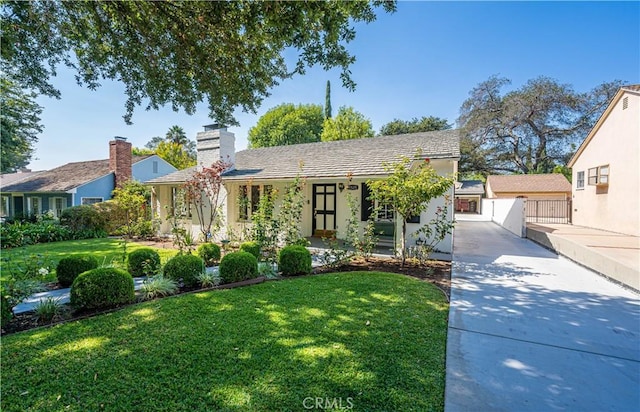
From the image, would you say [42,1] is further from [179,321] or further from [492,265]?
[492,265]

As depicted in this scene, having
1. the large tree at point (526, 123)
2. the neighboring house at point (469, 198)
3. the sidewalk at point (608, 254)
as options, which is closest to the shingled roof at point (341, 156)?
the sidewalk at point (608, 254)

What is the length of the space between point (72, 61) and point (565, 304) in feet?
36.7

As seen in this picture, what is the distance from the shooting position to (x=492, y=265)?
27.2ft

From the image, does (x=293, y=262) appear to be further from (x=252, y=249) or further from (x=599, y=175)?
(x=599, y=175)

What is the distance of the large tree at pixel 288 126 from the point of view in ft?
125

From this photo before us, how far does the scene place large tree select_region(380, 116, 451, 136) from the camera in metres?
41.7

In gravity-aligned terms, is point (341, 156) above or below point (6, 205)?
above

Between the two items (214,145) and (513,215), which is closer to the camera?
(214,145)

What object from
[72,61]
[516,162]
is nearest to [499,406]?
[72,61]

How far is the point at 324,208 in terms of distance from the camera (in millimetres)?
12859

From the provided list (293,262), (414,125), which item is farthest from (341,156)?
(414,125)

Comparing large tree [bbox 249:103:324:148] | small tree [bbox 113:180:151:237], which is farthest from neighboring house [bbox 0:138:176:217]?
large tree [bbox 249:103:324:148]

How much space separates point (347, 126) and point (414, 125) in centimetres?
1270

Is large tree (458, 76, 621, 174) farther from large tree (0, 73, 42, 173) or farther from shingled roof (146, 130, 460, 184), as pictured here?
large tree (0, 73, 42, 173)
